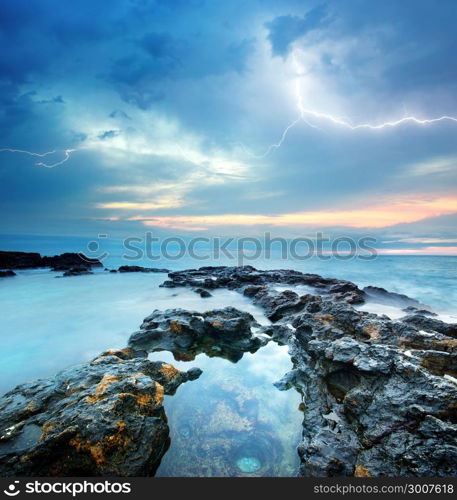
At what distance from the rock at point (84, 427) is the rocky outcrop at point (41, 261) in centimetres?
2967

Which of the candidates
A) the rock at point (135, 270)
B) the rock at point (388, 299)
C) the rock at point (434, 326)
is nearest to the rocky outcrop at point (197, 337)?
the rock at point (434, 326)

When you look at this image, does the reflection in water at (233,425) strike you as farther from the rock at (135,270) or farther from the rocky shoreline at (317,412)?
the rock at (135,270)

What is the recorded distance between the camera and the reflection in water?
3252 mm

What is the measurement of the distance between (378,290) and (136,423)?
14389mm

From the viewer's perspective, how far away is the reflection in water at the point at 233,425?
325 cm

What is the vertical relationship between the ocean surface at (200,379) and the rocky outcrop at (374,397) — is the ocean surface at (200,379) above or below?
below

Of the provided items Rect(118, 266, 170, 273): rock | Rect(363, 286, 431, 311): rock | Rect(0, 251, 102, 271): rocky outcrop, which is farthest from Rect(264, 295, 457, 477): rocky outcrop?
Rect(0, 251, 102, 271): rocky outcrop

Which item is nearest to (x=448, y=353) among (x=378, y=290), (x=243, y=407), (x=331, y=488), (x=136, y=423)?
(x=331, y=488)

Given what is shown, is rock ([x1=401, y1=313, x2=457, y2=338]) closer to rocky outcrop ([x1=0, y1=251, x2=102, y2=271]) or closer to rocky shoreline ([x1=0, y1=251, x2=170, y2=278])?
rocky shoreline ([x1=0, y1=251, x2=170, y2=278])

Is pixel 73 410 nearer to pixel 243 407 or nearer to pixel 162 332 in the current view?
pixel 243 407

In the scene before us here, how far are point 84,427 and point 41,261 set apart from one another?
36.7m

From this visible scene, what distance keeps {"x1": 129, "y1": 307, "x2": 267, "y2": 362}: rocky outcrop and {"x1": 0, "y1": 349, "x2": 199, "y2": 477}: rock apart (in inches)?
101

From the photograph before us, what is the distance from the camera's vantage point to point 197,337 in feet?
23.8

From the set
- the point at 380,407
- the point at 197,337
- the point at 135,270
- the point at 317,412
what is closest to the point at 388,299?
the point at 197,337
